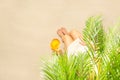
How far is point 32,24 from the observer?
99.3 inches

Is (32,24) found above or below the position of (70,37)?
above

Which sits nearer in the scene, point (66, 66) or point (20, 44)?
point (66, 66)

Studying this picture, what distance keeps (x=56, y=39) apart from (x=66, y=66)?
99 cm

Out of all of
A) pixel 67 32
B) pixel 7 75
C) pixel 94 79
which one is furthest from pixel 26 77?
pixel 94 79

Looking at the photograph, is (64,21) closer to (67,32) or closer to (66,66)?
(67,32)

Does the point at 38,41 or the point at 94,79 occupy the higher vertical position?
the point at 38,41

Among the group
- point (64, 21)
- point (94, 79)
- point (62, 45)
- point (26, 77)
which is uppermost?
point (64, 21)

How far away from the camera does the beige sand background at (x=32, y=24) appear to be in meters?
2.47

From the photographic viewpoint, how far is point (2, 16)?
2.53 meters

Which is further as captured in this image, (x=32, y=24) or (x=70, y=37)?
(x=32, y=24)

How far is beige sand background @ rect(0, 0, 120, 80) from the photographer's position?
2.47 meters

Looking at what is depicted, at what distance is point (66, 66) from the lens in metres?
1.45

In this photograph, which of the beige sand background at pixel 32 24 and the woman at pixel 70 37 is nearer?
the woman at pixel 70 37

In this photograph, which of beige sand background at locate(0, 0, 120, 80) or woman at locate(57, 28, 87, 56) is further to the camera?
beige sand background at locate(0, 0, 120, 80)
